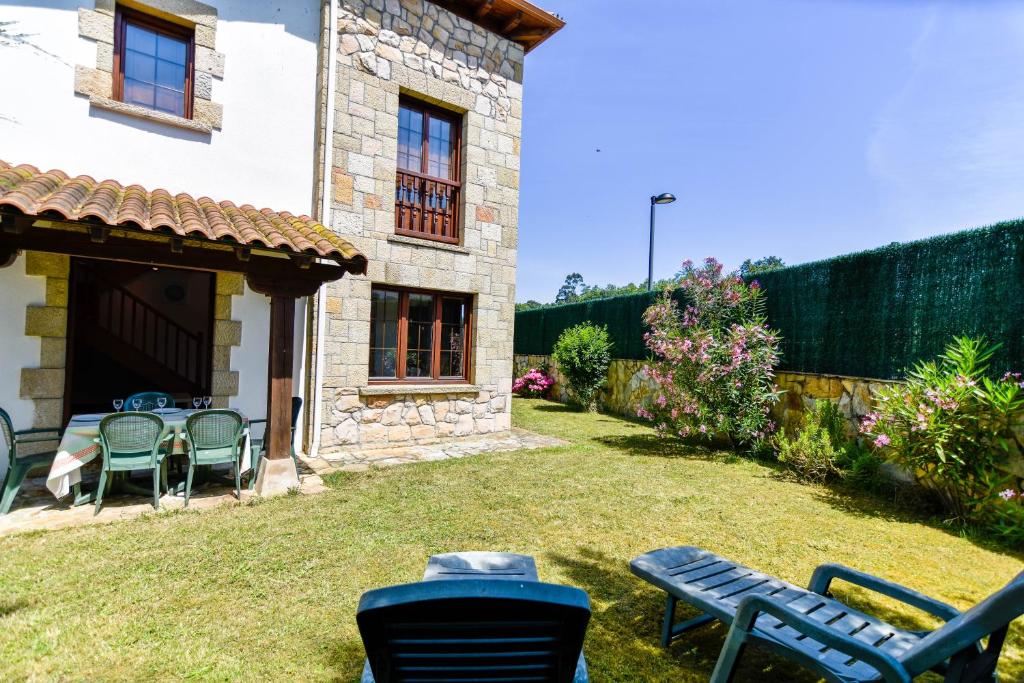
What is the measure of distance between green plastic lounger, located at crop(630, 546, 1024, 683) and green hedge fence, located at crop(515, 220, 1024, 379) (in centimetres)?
441

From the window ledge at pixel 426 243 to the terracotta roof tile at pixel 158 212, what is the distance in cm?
140

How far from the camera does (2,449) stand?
5.24 meters

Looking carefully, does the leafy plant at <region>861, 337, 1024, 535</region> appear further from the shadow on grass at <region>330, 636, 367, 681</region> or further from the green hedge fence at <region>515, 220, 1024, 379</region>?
the shadow on grass at <region>330, 636, 367, 681</region>

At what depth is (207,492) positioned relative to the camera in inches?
210

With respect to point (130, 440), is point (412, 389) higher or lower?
higher

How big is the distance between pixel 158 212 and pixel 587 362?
10016 millimetres

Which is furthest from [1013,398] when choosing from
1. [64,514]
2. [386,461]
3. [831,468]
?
[64,514]

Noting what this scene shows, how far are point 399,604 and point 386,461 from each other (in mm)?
5914

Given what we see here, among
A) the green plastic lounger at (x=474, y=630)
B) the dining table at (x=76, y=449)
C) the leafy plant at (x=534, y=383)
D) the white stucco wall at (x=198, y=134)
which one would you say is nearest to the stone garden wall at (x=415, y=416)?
the white stucco wall at (x=198, y=134)

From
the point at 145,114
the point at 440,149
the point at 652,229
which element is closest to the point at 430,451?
the point at 440,149

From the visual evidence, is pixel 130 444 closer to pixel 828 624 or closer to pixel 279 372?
pixel 279 372

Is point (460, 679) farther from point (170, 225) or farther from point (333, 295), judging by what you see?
point (333, 295)

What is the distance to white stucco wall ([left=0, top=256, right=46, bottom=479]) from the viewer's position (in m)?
5.27

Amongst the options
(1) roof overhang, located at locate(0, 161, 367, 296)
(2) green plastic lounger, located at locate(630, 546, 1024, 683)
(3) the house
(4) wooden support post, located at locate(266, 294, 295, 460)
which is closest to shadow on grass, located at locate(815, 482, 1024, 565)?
(2) green plastic lounger, located at locate(630, 546, 1024, 683)
